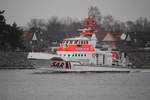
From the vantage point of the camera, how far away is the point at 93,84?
152ft

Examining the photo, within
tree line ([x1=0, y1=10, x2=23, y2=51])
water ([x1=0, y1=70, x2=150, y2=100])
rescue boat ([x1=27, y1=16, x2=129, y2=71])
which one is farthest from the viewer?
tree line ([x1=0, y1=10, x2=23, y2=51])

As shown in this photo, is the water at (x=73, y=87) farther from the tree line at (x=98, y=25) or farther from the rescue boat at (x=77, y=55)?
the tree line at (x=98, y=25)

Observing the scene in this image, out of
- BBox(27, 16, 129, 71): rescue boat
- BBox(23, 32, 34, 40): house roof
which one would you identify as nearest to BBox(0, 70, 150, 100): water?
BBox(27, 16, 129, 71): rescue boat

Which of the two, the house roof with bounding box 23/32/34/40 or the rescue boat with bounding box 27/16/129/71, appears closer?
the rescue boat with bounding box 27/16/129/71

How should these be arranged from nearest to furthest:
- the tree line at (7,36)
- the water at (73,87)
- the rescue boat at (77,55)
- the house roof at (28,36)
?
the water at (73,87), the rescue boat at (77,55), the tree line at (7,36), the house roof at (28,36)

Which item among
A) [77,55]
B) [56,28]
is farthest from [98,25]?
[77,55]

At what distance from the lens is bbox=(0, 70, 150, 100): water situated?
124 ft

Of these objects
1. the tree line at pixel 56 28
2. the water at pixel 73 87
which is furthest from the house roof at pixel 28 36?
the water at pixel 73 87

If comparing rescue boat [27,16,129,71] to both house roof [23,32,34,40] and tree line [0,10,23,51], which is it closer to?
tree line [0,10,23,51]

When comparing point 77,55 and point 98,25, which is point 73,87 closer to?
point 77,55

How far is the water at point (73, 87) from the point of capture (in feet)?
124

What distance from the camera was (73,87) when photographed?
43.5m

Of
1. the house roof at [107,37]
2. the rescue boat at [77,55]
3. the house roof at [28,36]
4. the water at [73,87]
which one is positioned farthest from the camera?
the house roof at [107,37]

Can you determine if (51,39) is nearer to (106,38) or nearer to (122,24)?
(106,38)
